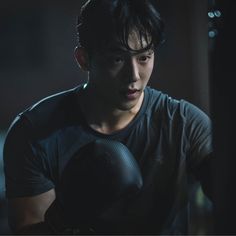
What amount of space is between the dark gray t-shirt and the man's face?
7 cm

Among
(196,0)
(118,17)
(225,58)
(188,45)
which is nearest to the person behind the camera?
(225,58)

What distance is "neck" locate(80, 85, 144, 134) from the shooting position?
5.50ft

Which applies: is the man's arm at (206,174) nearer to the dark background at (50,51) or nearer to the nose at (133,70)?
the nose at (133,70)

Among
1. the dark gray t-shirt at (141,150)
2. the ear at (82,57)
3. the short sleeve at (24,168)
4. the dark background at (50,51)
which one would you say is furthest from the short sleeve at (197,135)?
the dark background at (50,51)

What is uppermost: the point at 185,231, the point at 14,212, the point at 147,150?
the point at 147,150

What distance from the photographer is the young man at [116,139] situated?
5.37ft

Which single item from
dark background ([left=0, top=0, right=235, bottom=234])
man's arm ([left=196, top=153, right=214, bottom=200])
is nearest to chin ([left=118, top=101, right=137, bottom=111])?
man's arm ([left=196, top=153, right=214, bottom=200])

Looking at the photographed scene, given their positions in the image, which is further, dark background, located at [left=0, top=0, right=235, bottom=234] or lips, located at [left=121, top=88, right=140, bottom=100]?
dark background, located at [left=0, top=0, right=235, bottom=234]

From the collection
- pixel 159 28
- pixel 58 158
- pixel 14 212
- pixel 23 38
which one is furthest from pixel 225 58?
pixel 23 38

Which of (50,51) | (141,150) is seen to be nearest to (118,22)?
(141,150)

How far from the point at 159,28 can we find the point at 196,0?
197cm

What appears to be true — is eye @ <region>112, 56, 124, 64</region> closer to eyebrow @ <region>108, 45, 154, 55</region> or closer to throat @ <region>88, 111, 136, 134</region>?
eyebrow @ <region>108, 45, 154, 55</region>

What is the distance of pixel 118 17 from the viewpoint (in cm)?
158

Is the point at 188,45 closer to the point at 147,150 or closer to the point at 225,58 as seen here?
the point at 147,150
